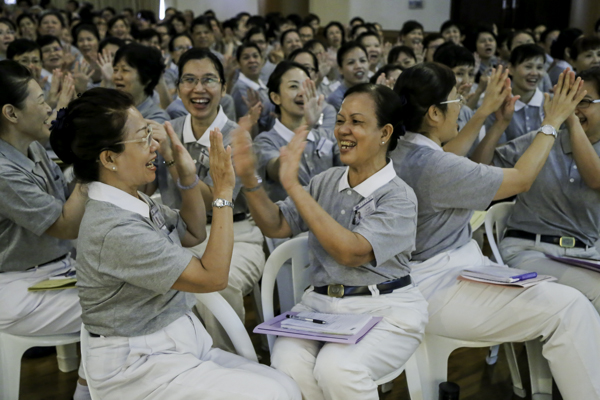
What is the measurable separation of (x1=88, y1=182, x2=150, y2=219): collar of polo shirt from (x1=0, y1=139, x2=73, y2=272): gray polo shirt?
0.44 meters

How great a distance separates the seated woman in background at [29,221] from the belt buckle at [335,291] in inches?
32.6

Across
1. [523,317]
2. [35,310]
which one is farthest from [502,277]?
[35,310]

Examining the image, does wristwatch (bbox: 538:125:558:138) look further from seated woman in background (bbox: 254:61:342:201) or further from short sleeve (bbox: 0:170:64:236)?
short sleeve (bbox: 0:170:64:236)

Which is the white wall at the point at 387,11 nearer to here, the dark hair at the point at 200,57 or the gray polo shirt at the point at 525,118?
the gray polo shirt at the point at 525,118

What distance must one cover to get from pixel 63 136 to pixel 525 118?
3034mm

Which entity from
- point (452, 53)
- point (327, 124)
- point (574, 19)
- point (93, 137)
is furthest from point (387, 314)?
point (574, 19)

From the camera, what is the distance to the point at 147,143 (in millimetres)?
1656

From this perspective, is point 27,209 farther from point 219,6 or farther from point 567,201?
point 219,6

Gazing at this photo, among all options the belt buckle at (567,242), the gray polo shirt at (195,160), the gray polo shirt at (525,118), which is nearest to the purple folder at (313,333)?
the gray polo shirt at (195,160)

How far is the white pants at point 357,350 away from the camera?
5.45ft

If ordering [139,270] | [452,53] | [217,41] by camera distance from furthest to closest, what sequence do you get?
[217,41] < [452,53] < [139,270]

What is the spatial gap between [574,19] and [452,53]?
Result: 6.44 meters

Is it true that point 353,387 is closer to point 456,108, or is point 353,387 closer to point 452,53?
point 456,108

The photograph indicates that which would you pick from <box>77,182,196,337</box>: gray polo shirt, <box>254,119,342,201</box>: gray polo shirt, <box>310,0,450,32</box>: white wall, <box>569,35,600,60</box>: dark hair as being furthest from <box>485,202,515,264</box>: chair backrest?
<box>310,0,450,32</box>: white wall
